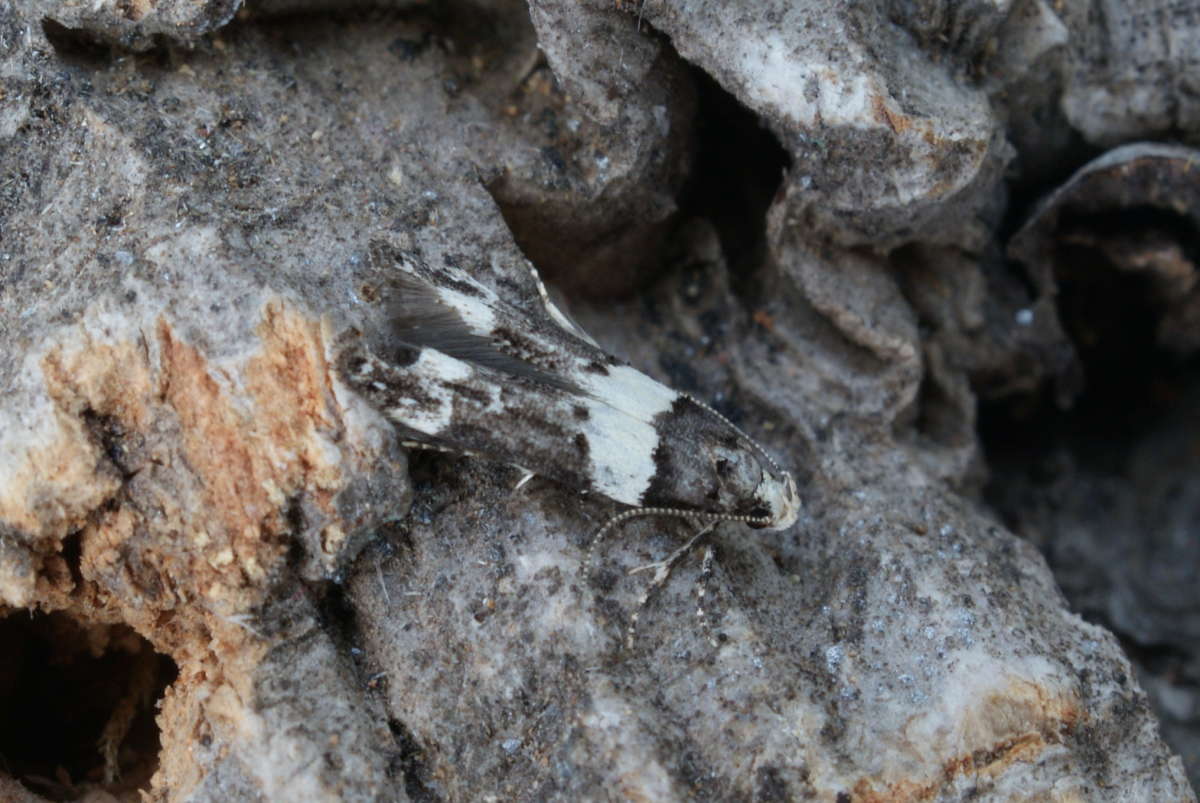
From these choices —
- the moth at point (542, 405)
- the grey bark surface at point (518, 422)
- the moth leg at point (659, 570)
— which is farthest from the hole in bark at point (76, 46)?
the moth leg at point (659, 570)

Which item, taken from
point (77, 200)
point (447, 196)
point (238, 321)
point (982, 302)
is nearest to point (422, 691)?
point (238, 321)

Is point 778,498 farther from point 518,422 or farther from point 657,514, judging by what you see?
point 518,422

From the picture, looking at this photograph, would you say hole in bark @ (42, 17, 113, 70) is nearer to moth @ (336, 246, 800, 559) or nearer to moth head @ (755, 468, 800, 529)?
moth @ (336, 246, 800, 559)

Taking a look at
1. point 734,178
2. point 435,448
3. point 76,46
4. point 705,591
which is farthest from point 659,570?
point 76,46

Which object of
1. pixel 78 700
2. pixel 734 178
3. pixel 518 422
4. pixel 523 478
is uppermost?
pixel 734 178

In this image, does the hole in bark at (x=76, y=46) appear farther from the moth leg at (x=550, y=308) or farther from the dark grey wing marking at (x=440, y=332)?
the moth leg at (x=550, y=308)

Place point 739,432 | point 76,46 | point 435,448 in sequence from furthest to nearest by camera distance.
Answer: point 739,432 → point 76,46 → point 435,448

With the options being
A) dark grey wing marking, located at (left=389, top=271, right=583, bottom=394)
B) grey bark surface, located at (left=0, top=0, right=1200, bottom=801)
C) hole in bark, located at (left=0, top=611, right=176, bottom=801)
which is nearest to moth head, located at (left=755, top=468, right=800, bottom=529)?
grey bark surface, located at (left=0, top=0, right=1200, bottom=801)
